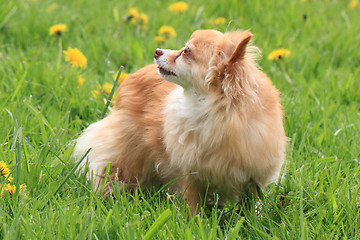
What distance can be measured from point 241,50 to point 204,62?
0.22 m

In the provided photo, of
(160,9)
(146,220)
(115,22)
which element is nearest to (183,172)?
(146,220)

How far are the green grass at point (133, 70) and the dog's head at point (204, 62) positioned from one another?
605mm

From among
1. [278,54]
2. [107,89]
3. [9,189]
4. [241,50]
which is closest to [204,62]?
[241,50]

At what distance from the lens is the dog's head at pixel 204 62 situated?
244cm

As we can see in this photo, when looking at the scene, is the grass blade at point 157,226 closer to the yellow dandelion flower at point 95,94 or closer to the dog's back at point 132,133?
the dog's back at point 132,133

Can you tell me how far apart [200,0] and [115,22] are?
983 mm

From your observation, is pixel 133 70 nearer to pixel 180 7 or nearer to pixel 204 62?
pixel 180 7

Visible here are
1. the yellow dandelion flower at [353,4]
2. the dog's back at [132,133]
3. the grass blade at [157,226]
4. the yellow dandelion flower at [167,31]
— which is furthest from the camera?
the yellow dandelion flower at [353,4]

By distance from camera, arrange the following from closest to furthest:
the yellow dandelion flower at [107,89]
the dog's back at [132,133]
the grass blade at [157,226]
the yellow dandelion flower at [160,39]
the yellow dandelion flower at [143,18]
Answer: the grass blade at [157,226] < the dog's back at [132,133] < the yellow dandelion flower at [107,89] < the yellow dandelion flower at [160,39] < the yellow dandelion flower at [143,18]

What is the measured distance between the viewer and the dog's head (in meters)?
2.44

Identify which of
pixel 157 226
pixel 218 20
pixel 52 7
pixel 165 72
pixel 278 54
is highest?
pixel 165 72

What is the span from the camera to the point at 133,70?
439 cm

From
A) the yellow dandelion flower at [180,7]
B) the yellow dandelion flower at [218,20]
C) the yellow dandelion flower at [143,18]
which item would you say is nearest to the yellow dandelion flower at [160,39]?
the yellow dandelion flower at [143,18]

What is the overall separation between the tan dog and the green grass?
6.7 inches
